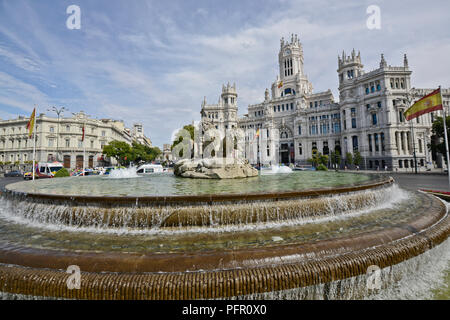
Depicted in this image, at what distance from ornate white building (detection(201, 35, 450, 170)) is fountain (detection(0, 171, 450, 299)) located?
93.5 feet

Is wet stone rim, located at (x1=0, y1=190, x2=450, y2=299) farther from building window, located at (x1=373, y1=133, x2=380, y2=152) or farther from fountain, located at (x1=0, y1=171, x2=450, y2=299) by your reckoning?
building window, located at (x1=373, y1=133, x2=380, y2=152)

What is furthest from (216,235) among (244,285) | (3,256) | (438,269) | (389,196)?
(389,196)

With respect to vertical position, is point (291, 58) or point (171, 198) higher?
point (291, 58)

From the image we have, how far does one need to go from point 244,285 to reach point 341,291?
2.02 metres

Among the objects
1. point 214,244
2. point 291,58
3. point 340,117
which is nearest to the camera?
point 214,244

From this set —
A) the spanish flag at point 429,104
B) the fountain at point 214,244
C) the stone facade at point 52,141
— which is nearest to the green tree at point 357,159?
the spanish flag at point 429,104

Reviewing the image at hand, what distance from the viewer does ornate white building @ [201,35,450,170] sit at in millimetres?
49250

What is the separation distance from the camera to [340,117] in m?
65.2

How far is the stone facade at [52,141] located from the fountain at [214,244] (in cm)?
6468

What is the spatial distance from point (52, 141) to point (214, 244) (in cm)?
7496

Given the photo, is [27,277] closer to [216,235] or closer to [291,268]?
[216,235]

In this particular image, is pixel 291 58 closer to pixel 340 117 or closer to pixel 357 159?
pixel 340 117

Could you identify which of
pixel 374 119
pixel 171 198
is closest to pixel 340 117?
pixel 374 119

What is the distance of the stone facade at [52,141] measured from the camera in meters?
58.2
